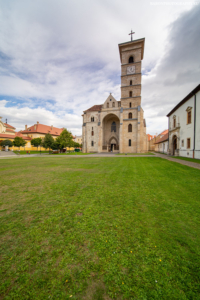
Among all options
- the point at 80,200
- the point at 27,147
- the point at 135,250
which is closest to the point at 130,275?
the point at 135,250

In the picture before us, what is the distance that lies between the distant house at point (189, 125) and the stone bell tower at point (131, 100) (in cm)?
1084

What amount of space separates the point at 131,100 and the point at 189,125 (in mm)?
19178

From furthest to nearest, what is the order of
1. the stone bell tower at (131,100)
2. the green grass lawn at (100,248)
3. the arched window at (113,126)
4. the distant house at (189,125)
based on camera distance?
the arched window at (113,126) < the stone bell tower at (131,100) < the distant house at (189,125) < the green grass lawn at (100,248)

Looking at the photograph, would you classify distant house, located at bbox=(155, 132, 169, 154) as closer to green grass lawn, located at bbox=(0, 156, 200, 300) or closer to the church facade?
the church facade

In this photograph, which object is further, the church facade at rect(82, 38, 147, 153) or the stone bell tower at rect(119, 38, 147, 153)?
the church facade at rect(82, 38, 147, 153)

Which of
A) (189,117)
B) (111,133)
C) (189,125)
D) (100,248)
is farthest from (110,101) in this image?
(100,248)

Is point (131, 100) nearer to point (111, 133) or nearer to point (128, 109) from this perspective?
point (128, 109)

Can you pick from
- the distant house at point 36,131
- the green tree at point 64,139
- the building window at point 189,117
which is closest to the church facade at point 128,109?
the green tree at point 64,139

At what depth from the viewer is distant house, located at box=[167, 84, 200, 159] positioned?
642 inches

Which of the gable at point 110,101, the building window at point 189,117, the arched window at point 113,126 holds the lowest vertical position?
the building window at point 189,117

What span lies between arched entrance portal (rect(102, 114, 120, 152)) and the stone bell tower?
566 cm

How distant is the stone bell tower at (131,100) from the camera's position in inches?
1319

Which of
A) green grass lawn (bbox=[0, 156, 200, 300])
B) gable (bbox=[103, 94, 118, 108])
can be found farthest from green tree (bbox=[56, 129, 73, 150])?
green grass lawn (bbox=[0, 156, 200, 300])

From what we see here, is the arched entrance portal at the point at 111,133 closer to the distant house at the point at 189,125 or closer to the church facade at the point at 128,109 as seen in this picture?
the church facade at the point at 128,109
